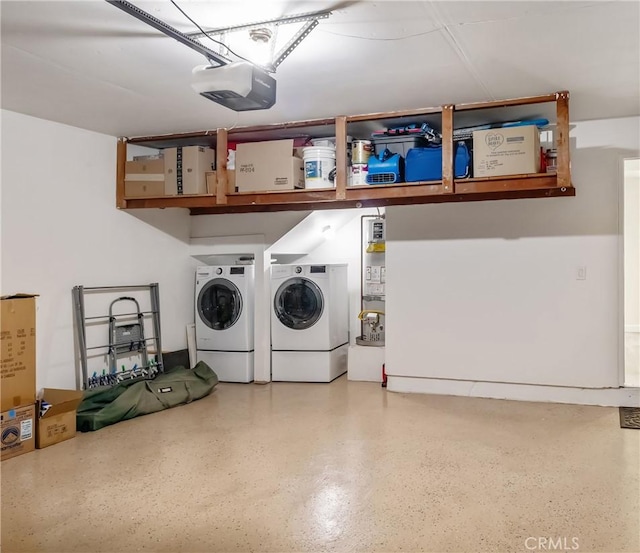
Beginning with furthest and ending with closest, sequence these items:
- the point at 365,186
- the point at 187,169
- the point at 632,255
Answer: the point at 632,255
the point at 187,169
the point at 365,186

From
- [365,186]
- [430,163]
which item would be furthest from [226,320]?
[430,163]

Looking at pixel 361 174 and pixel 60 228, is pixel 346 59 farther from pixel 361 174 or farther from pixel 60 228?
pixel 60 228

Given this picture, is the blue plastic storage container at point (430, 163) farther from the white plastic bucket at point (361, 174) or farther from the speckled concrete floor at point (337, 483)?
the speckled concrete floor at point (337, 483)

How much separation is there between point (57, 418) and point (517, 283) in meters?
3.66

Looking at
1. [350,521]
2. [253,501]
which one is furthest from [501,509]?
[253,501]

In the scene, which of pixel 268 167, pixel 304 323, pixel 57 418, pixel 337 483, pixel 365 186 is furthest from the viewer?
pixel 304 323

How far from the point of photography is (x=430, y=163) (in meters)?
3.87

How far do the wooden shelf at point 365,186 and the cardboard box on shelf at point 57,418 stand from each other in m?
1.75

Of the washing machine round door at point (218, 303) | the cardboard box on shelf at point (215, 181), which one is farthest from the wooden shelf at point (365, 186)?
the washing machine round door at point (218, 303)

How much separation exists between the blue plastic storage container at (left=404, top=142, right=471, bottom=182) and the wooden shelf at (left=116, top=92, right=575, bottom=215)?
0.06m

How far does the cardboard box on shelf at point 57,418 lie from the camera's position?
352 cm

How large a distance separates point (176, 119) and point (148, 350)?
220cm

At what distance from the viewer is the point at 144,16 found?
7.60 feet

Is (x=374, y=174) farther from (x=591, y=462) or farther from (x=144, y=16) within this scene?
(x=591, y=462)
